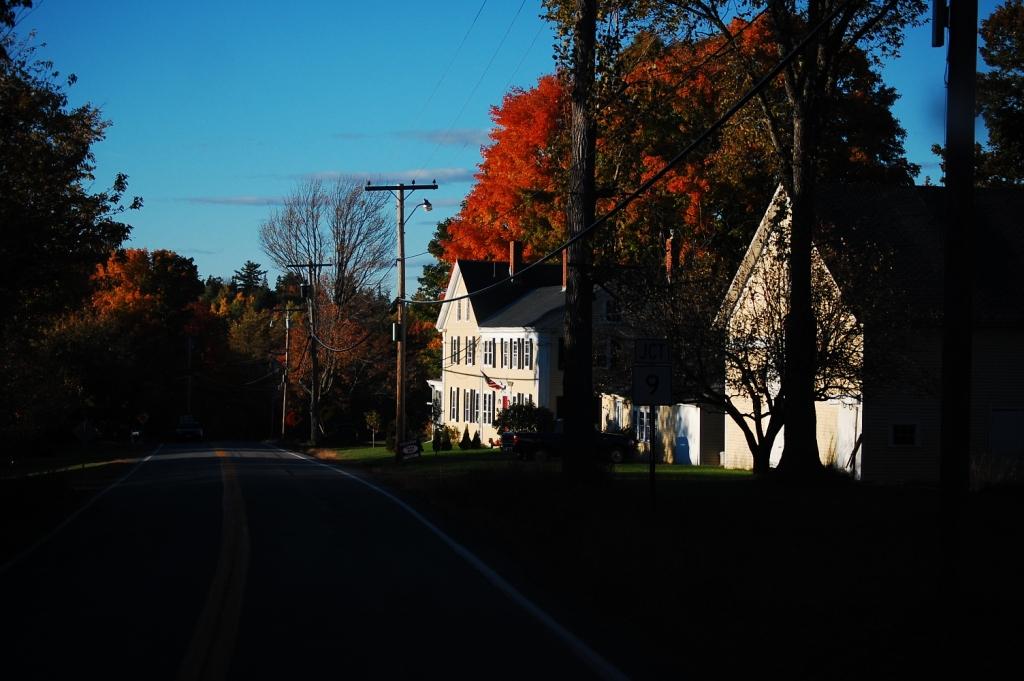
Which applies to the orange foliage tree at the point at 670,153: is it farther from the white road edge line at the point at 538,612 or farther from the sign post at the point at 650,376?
the white road edge line at the point at 538,612

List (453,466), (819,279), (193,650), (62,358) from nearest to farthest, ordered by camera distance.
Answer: (193,650) → (819,279) → (453,466) → (62,358)

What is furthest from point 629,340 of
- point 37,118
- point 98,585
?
point 98,585

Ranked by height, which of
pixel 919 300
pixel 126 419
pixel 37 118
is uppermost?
pixel 37 118

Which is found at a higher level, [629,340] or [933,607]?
[629,340]

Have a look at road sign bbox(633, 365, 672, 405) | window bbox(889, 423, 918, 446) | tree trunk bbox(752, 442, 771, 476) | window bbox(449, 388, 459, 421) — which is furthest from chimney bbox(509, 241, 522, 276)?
road sign bbox(633, 365, 672, 405)

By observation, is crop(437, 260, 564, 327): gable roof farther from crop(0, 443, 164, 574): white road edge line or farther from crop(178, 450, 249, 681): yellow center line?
crop(178, 450, 249, 681): yellow center line

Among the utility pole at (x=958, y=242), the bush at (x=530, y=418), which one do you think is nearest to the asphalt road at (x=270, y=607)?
the utility pole at (x=958, y=242)

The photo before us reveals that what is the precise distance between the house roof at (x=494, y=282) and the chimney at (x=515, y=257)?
5.10ft

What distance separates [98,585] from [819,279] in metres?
21.2

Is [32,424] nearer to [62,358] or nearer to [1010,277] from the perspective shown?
[62,358]

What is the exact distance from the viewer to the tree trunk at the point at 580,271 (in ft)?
74.0

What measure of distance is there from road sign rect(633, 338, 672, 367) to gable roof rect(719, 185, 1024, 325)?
13231mm

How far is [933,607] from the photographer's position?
9703mm

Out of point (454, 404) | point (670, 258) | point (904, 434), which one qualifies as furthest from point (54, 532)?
point (454, 404)
